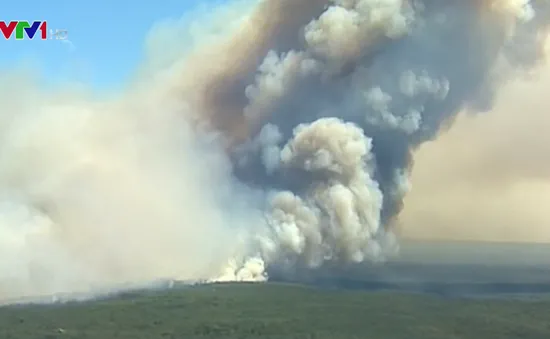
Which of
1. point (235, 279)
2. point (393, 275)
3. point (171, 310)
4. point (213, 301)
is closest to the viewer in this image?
point (171, 310)

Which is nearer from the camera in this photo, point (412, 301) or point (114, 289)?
point (412, 301)

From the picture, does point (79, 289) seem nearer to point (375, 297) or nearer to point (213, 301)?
point (213, 301)

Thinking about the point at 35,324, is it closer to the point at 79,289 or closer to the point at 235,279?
the point at 79,289

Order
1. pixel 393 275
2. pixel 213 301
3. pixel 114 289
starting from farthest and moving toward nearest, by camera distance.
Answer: pixel 393 275 → pixel 114 289 → pixel 213 301

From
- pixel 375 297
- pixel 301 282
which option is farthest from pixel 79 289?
pixel 375 297

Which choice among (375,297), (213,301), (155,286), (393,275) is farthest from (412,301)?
(393,275)

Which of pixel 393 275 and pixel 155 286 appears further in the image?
pixel 393 275
